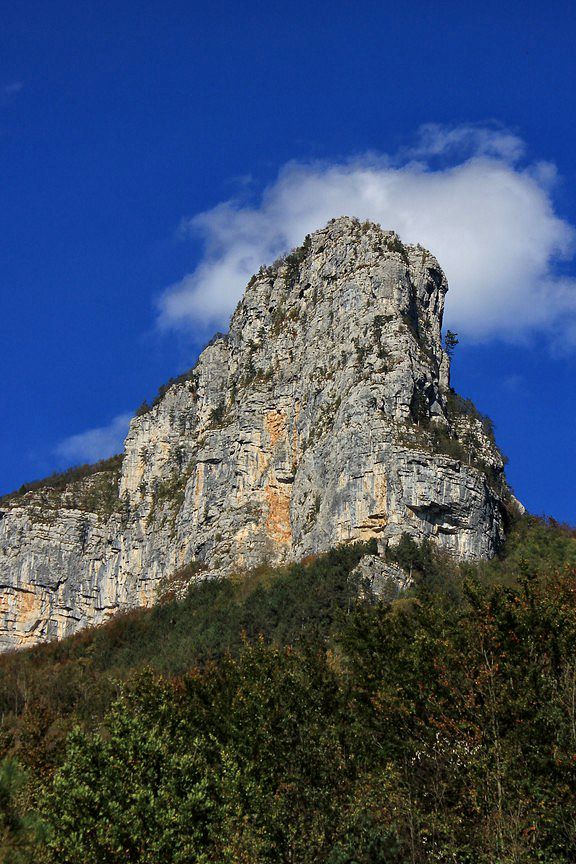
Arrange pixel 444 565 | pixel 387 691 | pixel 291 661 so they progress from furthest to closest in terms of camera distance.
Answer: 1. pixel 444 565
2. pixel 291 661
3. pixel 387 691

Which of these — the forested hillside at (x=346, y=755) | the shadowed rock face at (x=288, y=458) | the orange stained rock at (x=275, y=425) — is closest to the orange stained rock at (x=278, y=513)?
the shadowed rock face at (x=288, y=458)

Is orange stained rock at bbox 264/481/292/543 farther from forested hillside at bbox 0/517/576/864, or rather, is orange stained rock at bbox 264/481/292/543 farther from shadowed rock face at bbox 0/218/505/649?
forested hillside at bbox 0/517/576/864

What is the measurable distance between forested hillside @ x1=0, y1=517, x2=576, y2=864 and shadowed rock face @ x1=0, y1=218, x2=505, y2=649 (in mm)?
33324

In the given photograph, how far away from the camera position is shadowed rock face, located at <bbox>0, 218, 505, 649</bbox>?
255ft

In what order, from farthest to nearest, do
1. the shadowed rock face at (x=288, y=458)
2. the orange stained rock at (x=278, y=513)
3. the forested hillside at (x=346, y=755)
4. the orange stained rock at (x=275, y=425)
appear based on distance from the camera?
the orange stained rock at (x=275, y=425) → the orange stained rock at (x=278, y=513) → the shadowed rock face at (x=288, y=458) → the forested hillside at (x=346, y=755)

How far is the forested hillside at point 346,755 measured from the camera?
84.9 ft

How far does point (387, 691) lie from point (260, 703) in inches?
162

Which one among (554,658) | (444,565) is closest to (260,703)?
(554,658)

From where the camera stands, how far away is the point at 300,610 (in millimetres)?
67688

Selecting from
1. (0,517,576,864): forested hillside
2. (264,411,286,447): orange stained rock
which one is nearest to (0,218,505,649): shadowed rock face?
(264,411,286,447): orange stained rock

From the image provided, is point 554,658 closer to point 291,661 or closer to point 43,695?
point 291,661

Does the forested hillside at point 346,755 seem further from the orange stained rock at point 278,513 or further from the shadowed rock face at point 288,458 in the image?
the orange stained rock at point 278,513

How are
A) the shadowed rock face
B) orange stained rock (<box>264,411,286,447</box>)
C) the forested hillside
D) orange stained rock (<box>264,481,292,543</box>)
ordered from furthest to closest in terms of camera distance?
orange stained rock (<box>264,411,286,447</box>) → orange stained rock (<box>264,481,292,543</box>) → the shadowed rock face → the forested hillside

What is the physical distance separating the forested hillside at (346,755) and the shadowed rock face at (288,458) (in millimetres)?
33324
